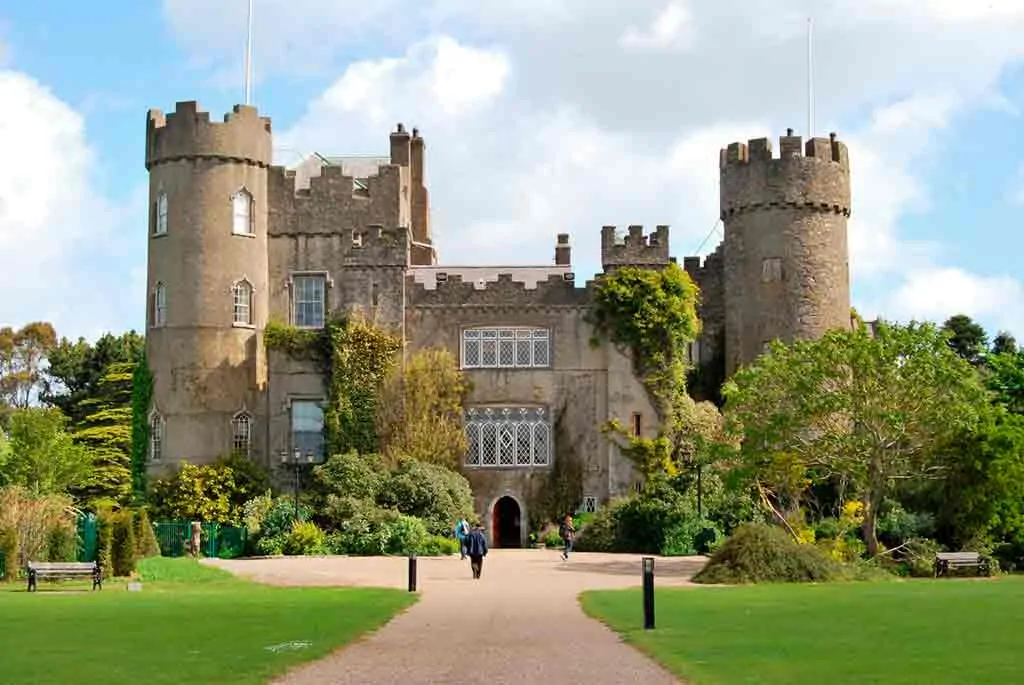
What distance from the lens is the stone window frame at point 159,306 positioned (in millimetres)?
50969

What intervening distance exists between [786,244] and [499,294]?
9836 millimetres

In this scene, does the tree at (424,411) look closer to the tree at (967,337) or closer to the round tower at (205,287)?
the round tower at (205,287)

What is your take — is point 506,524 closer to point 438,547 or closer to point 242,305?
point 438,547

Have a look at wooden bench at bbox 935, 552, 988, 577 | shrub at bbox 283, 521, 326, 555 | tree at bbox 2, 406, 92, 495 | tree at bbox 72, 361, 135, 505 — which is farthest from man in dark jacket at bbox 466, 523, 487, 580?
tree at bbox 72, 361, 135, 505

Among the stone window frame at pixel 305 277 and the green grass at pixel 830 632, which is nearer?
the green grass at pixel 830 632

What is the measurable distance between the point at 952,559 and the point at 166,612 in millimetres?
19356

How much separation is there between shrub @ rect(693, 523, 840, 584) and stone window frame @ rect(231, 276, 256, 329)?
22880 mm

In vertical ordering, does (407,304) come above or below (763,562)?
above

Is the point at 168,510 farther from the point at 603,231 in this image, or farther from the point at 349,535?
the point at 603,231

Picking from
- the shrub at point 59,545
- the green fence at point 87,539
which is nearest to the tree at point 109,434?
the green fence at point 87,539

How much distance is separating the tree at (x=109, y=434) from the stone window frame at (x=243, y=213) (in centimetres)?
1485

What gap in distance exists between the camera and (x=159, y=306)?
Result: 168 ft

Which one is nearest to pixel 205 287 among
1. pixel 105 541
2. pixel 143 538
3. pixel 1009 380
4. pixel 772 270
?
pixel 143 538

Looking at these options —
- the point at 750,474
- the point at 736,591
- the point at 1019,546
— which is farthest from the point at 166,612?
the point at 1019,546
